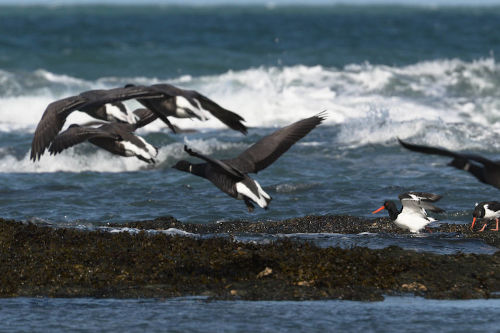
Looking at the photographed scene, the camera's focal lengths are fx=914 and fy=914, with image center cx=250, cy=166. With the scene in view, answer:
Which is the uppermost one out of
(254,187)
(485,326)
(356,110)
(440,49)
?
(440,49)

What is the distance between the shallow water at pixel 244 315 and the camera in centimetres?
839

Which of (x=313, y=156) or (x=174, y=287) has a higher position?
(x=313, y=156)

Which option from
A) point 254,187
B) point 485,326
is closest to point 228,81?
point 254,187

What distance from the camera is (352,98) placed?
31312mm

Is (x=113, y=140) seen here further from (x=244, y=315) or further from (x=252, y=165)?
(x=244, y=315)

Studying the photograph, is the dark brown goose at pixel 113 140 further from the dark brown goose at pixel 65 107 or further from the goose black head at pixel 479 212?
the goose black head at pixel 479 212

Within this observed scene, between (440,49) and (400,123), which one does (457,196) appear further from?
(440,49)

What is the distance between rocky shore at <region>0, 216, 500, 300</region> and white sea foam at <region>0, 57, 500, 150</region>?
486 inches

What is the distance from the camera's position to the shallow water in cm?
839

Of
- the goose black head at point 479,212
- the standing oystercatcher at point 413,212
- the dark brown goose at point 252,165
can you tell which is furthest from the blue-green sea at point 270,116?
the dark brown goose at point 252,165

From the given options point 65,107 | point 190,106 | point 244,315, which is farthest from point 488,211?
point 65,107

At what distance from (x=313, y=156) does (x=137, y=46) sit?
27900 mm

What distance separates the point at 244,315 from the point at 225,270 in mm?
1227

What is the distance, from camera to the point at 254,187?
34.7 ft
